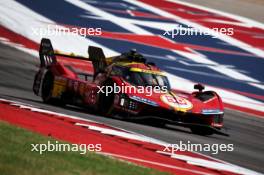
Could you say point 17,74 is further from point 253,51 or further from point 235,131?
point 253,51

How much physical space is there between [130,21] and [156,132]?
14398 millimetres

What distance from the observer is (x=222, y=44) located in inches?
1033

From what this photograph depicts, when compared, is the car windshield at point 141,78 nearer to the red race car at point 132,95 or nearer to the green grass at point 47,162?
the red race car at point 132,95

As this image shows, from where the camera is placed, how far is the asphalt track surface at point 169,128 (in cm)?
1284

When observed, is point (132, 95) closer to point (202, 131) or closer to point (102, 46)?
point (202, 131)

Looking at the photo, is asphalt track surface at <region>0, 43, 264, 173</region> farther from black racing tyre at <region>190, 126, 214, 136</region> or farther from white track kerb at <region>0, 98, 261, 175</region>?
white track kerb at <region>0, 98, 261, 175</region>

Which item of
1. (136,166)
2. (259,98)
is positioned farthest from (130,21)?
(136,166)

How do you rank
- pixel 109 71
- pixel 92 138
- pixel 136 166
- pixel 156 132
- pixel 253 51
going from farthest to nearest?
1. pixel 253 51
2. pixel 109 71
3. pixel 156 132
4. pixel 92 138
5. pixel 136 166

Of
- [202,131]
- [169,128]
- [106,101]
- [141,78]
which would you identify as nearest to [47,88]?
[106,101]

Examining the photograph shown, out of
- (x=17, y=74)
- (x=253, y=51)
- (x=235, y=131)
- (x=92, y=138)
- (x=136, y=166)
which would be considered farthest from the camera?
(x=253, y=51)

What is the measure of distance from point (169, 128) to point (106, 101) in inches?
53.8

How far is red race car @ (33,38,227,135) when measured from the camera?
14.4 meters

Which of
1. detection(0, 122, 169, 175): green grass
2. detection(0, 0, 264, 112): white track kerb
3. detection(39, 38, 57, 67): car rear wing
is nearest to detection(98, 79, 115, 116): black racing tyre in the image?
detection(39, 38, 57, 67): car rear wing

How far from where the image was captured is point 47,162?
8422mm
